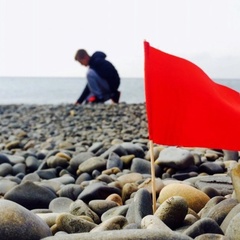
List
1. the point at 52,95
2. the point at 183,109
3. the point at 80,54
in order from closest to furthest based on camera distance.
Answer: the point at 183,109 → the point at 80,54 → the point at 52,95

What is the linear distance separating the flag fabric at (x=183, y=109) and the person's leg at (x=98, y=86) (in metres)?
8.01

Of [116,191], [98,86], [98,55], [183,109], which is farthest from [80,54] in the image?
[183,109]

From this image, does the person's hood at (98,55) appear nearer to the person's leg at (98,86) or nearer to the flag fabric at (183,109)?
the person's leg at (98,86)

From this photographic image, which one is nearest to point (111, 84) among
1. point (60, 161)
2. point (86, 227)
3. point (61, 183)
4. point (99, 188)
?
point (60, 161)

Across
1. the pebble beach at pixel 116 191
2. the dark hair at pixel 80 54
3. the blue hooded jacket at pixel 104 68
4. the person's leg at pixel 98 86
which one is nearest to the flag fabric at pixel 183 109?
the pebble beach at pixel 116 191

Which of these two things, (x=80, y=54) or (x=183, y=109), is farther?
(x=80, y=54)

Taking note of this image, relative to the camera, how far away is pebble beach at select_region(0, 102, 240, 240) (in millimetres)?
1713

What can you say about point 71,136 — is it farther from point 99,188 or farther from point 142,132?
point 99,188

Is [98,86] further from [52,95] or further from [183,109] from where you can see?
[52,95]

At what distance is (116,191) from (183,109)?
2.66 feet

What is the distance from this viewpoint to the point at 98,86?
417 inches

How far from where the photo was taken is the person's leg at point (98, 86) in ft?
34.2

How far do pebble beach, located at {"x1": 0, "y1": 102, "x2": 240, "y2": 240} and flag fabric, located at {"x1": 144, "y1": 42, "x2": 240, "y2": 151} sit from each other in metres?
0.19

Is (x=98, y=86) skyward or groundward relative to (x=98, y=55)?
groundward
